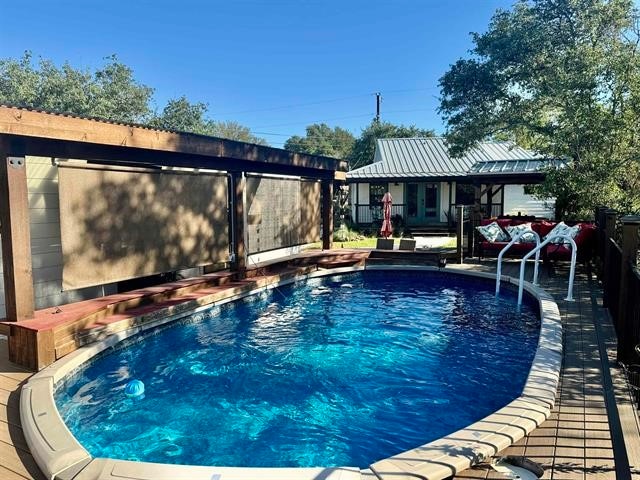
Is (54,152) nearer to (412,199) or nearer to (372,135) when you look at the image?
(412,199)

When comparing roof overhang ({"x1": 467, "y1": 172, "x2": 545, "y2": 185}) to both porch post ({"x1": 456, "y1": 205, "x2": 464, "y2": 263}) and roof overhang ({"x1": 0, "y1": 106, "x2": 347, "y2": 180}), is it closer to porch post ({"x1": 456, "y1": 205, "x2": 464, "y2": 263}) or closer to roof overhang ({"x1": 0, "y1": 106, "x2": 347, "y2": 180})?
porch post ({"x1": 456, "y1": 205, "x2": 464, "y2": 263})

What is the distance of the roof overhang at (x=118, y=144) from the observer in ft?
16.9

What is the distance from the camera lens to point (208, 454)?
3.99 m

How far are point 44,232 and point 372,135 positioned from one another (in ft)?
129

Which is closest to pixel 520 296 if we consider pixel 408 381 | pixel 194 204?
pixel 408 381

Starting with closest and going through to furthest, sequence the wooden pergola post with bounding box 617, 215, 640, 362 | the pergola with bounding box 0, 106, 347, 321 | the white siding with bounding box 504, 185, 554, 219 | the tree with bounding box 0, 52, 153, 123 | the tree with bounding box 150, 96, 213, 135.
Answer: the wooden pergola post with bounding box 617, 215, 640, 362
the pergola with bounding box 0, 106, 347, 321
the white siding with bounding box 504, 185, 554, 219
the tree with bounding box 0, 52, 153, 123
the tree with bounding box 150, 96, 213, 135

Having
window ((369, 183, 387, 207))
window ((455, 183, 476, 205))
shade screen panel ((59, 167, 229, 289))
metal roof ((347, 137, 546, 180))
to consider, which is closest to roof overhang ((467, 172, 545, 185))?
metal roof ((347, 137, 546, 180))

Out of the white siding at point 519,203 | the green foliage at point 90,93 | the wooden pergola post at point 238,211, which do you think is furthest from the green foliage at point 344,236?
the green foliage at point 90,93

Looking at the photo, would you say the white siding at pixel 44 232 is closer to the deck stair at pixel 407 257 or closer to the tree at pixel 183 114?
the deck stair at pixel 407 257

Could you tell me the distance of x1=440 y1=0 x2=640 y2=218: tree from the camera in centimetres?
1052

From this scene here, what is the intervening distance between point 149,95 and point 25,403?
43.4 m

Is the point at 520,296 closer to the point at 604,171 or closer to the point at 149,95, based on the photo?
the point at 604,171

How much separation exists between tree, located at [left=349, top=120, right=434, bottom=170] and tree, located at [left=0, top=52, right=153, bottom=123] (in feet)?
68.5

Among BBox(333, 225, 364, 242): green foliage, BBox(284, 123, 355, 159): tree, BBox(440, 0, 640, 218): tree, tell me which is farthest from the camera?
BBox(284, 123, 355, 159): tree
